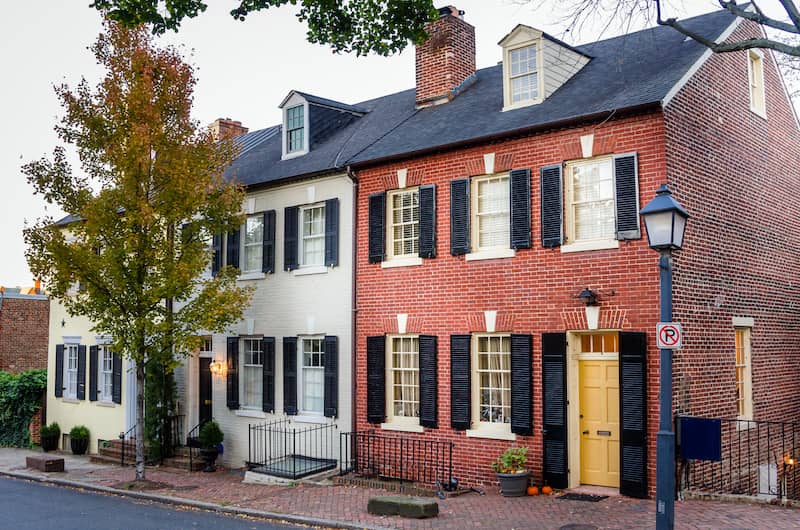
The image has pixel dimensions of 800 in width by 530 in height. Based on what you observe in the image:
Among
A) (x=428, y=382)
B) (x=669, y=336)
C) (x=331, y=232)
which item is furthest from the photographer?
(x=331, y=232)

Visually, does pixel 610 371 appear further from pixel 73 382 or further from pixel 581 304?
pixel 73 382

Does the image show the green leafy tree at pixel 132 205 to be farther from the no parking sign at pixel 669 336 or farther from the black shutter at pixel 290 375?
the no parking sign at pixel 669 336

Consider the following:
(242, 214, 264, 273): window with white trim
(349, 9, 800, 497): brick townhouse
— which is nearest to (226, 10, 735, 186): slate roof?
(349, 9, 800, 497): brick townhouse

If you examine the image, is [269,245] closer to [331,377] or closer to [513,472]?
[331,377]

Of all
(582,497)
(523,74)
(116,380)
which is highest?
(523,74)

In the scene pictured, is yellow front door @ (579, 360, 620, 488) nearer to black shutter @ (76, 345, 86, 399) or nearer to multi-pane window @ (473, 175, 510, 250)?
multi-pane window @ (473, 175, 510, 250)

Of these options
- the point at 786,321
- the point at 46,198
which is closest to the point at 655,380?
the point at 786,321

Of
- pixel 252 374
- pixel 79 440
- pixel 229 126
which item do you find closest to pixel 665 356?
pixel 252 374

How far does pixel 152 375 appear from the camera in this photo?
19.5 metres

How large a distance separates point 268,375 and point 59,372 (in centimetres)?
1045

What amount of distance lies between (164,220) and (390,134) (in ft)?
16.9

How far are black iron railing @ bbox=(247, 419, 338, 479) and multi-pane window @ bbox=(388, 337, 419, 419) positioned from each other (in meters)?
1.69

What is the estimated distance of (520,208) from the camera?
13.8 metres

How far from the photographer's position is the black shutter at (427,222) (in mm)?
15078
